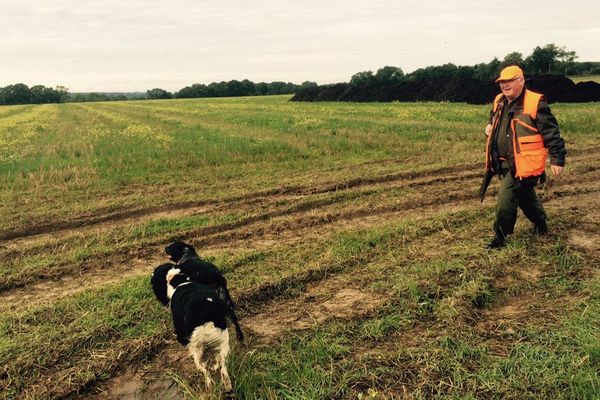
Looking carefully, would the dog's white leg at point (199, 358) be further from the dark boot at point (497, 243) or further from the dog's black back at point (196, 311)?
the dark boot at point (497, 243)

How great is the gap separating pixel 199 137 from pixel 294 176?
7.52m

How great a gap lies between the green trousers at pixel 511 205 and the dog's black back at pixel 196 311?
3481mm

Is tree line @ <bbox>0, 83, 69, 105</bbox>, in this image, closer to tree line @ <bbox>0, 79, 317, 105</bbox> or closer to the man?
tree line @ <bbox>0, 79, 317, 105</bbox>

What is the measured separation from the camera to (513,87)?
15.1 ft

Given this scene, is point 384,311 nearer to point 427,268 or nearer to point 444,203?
point 427,268

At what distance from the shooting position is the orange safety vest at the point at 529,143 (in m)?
4.56

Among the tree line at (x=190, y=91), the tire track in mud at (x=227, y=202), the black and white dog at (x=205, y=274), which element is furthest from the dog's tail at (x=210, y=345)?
the tree line at (x=190, y=91)

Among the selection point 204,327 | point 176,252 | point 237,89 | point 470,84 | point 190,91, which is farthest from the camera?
point 190,91

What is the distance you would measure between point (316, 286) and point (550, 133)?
2915 mm

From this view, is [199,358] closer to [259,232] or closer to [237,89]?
[259,232]

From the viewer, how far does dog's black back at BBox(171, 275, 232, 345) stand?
2.81 m

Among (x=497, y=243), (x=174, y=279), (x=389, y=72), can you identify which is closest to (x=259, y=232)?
(x=174, y=279)

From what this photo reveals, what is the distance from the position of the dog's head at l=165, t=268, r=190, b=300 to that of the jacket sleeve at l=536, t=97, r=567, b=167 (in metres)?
3.86

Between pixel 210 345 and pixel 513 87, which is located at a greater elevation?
pixel 513 87
